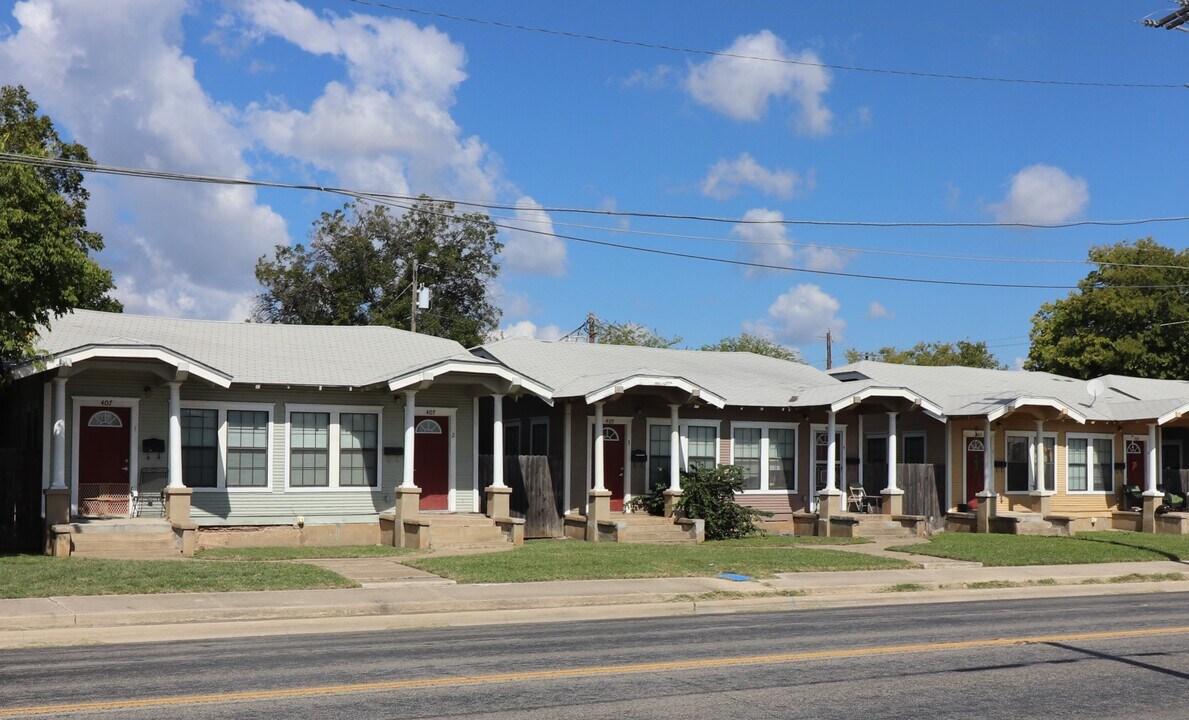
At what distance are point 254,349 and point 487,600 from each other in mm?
12491

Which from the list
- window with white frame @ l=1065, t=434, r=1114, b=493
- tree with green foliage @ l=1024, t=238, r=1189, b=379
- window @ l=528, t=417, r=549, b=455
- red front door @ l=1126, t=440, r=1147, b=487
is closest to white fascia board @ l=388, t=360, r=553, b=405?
window @ l=528, t=417, r=549, b=455

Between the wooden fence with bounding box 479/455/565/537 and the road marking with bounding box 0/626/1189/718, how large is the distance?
1470 cm

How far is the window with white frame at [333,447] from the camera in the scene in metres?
24.8

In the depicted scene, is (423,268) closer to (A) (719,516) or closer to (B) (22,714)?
(A) (719,516)

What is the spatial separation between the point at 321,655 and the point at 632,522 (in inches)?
583

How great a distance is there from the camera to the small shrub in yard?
26781 mm

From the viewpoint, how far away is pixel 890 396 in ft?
95.6

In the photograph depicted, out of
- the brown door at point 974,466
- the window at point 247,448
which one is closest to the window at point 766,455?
the brown door at point 974,466

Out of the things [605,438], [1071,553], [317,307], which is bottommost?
[1071,553]

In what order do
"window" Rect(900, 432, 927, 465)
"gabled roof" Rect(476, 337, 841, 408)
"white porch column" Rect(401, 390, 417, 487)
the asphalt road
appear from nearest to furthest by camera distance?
the asphalt road < "white porch column" Rect(401, 390, 417, 487) < "gabled roof" Rect(476, 337, 841, 408) < "window" Rect(900, 432, 927, 465)

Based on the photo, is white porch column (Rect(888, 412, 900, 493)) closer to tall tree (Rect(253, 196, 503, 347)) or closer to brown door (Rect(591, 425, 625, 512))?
brown door (Rect(591, 425, 625, 512))

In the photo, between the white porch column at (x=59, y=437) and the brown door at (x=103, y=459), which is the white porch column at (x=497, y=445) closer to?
the brown door at (x=103, y=459)

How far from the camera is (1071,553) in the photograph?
2439 centimetres

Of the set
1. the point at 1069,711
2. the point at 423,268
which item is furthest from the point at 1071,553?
the point at 423,268
